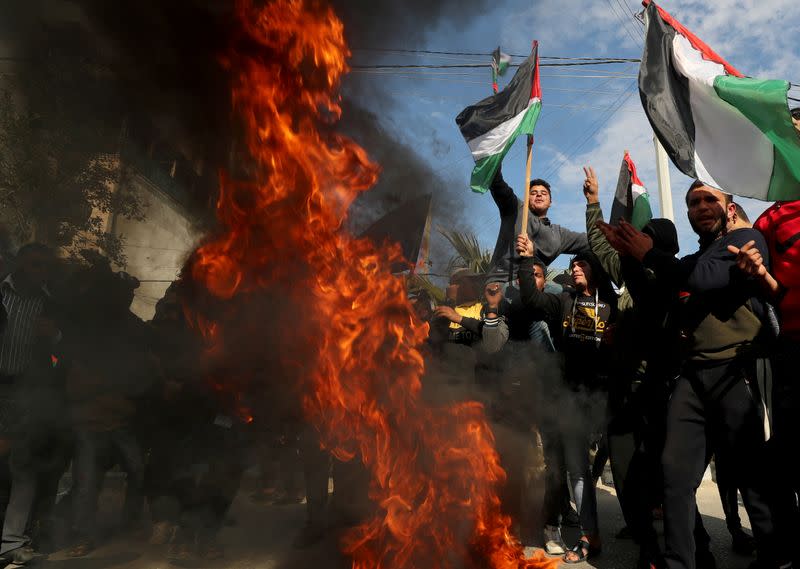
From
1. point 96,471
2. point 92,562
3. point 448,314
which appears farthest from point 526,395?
point 96,471

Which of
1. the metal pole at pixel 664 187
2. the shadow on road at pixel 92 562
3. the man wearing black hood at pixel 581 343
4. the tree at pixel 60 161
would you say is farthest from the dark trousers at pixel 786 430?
the metal pole at pixel 664 187

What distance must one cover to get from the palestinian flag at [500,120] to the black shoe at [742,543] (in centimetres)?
330

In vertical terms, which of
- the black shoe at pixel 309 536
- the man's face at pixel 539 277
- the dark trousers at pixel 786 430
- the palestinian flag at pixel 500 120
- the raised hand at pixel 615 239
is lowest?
the black shoe at pixel 309 536

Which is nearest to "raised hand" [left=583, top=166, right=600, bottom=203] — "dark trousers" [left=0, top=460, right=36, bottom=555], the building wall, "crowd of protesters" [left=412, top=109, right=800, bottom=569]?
"crowd of protesters" [left=412, top=109, right=800, bottom=569]

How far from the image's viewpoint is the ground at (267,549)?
350cm

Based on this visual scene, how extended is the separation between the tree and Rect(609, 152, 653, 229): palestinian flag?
3.92 metres

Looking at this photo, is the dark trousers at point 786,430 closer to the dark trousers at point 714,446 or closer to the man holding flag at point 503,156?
the dark trousers at point 714,446

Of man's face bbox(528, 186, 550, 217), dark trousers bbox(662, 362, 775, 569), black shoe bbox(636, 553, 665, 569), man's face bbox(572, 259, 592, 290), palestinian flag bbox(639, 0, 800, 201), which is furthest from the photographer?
man's face bbox(528, 186, 550, 217)

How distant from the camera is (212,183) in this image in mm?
4012

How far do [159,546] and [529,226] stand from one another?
365 centimetres

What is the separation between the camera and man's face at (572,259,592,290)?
14.7 ft

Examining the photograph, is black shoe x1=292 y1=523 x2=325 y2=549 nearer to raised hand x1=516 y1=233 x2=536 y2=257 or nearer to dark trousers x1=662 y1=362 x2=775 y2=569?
dark trousers x1=662 y1=362 x2=775 y2=569

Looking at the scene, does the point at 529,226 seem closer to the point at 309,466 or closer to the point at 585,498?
the point at 585,498

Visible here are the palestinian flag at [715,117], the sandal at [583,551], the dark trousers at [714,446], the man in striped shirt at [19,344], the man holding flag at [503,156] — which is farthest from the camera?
the man holding flag at [503,156]
